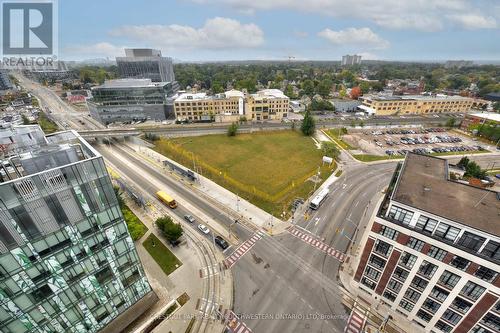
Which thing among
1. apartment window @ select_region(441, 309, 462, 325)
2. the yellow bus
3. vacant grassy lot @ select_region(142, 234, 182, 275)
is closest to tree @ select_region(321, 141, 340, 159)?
apartment window @ select_region(441, 309, 462, 325)

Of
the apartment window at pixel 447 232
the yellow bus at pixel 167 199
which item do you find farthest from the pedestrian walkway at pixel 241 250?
the apartment window at pixel 447 232

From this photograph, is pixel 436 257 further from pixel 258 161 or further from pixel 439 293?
pixel 258 161

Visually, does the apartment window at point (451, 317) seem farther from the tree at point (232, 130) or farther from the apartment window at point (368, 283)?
the tree at point (232, 130)

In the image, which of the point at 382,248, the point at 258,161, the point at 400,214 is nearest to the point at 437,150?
the point at 258,161

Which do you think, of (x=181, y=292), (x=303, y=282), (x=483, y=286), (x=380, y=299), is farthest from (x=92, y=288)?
(x=483, y=286)

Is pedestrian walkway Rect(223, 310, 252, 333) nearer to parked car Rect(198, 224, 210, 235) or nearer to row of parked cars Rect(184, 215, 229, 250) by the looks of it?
row of parked cars Rect(184, 215, 229, 250)

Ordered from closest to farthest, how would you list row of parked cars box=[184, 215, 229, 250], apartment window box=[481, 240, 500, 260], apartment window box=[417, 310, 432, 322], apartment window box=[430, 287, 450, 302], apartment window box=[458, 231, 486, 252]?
1. apartment window box=[481, 240, 500, 260]
2. apartment window box=[458, 231, 486, 252]
3. apartment window box=[430, 287, 450, 302]
4. apartment window box=[417, 310, 432, 322]
5. row of parked cars box=[184, 215, 229, 250]
